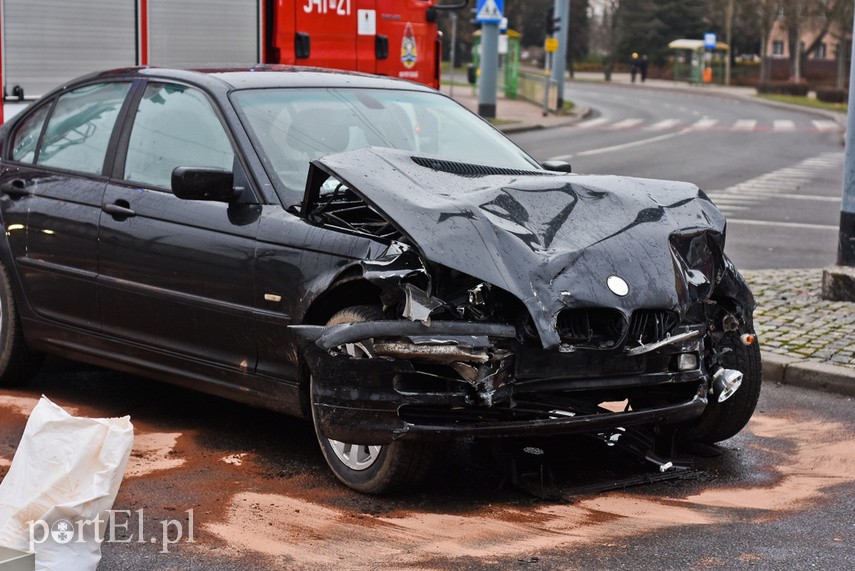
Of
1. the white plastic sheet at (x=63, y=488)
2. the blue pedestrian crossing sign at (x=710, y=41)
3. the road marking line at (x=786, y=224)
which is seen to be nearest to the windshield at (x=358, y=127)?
the white plastic sheet at (x=63, y=488)

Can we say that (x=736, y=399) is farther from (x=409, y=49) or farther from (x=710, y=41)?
(x=710, y=41)

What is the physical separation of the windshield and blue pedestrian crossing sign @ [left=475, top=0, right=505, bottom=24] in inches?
1064

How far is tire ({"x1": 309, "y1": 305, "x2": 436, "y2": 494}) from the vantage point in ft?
16.9

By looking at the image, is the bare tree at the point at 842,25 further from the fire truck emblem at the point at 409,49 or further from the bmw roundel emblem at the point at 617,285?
the bmw roundel emblem at the point at 617,285

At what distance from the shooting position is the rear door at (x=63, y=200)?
654 cm

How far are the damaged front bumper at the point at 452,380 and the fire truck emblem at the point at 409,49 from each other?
368 inches

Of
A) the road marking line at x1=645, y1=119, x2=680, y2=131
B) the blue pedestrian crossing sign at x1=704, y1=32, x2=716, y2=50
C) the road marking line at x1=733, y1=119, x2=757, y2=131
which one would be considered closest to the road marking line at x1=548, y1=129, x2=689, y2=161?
the road marking line at x1=645, y1=119, x2=680, y2=131

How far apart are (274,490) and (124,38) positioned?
650 centimetres

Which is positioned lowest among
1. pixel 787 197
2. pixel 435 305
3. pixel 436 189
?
pixel 787 197

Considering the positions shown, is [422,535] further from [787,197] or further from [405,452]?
[787,197]

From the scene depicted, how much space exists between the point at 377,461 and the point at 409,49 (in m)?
9.67

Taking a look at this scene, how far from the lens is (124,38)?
36.0ft

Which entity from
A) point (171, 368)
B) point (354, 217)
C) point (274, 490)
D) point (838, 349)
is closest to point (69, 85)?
point (171, 368)

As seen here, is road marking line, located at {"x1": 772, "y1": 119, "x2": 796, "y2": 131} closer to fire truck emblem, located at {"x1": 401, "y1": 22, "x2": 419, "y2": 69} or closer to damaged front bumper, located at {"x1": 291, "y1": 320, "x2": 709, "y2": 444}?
fire truck emblem, located at {"x1": 401, "y1": 22, "x2": 419, "y2": 69}
